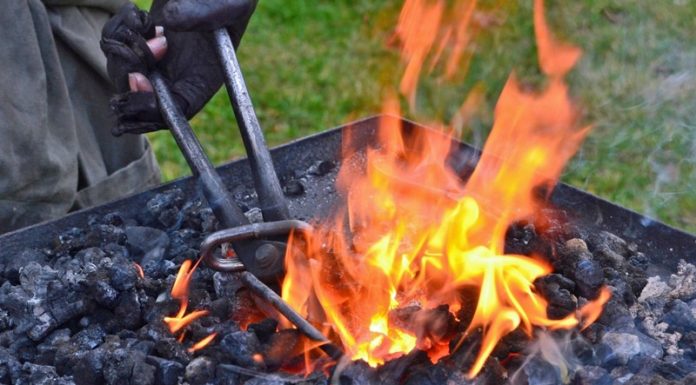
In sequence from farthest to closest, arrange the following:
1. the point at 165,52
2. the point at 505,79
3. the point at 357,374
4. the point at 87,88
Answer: the point at 505,79, the point at 87,88, the point at 165,52, the point at 357,374

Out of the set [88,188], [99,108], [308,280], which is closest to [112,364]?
[308,280]

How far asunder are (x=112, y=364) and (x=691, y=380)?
3.63ft

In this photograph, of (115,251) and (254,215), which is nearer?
(115,251)

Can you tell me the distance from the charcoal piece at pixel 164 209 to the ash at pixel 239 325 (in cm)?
4

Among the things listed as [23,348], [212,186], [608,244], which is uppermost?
[212,186]

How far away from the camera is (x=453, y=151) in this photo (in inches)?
104

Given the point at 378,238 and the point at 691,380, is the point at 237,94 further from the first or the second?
the point at 691,380

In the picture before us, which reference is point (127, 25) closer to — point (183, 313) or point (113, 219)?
point (113, 219)

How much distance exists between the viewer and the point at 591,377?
5.74 feet

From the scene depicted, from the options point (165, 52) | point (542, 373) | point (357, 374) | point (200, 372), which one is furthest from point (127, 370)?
point (165, 52)

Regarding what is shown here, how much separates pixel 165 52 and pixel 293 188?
0.50 metres

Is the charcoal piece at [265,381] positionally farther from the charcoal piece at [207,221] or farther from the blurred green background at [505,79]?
the blurred green background at [505,79]

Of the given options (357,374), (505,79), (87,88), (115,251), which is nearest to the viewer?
(357,374)

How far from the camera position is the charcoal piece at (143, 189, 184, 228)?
243 cm
